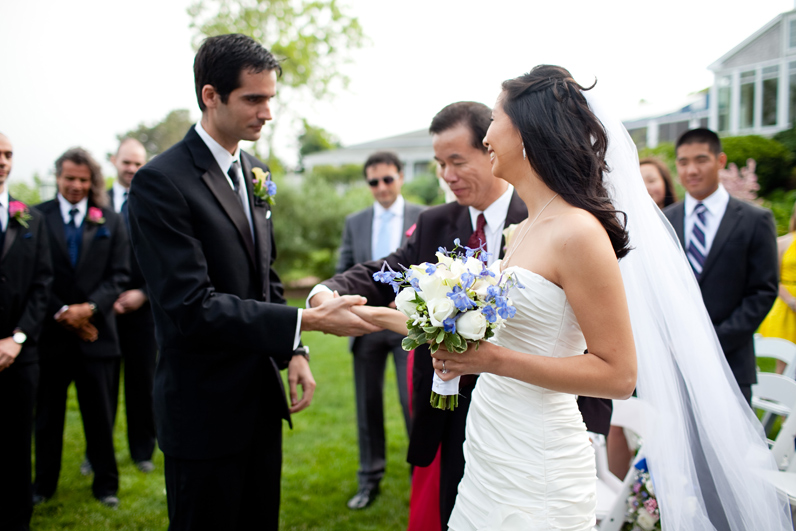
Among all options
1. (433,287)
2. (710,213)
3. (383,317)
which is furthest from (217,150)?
(710,213)

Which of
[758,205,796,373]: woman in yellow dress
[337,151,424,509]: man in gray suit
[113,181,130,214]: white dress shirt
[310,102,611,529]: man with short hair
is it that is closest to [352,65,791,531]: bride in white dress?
[310,102,611,529]: man with short hair

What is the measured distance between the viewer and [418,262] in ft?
10.7

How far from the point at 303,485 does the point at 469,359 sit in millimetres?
3576

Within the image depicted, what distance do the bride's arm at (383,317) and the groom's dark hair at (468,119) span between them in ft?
3.33

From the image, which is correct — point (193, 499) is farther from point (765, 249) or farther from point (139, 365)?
point (765, 249)

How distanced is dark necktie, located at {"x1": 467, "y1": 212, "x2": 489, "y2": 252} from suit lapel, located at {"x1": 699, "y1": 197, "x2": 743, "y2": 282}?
7.63 feet

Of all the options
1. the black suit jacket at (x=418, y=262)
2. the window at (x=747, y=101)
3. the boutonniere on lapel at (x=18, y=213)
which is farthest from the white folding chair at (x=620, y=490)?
the window at (x=747, y=101)

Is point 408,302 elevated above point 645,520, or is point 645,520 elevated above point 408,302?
point 408,302

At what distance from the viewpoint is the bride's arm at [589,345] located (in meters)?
1.92

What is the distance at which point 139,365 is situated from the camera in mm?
5367

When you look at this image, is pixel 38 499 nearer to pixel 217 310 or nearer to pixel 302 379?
pixel 302 379

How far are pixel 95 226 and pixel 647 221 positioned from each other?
4678mm

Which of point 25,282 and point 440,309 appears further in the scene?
point 25,282

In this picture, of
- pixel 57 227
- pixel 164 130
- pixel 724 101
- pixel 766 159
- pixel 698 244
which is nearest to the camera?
pixel 698 244
